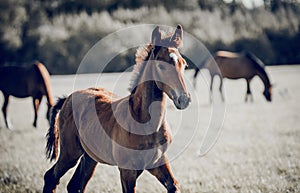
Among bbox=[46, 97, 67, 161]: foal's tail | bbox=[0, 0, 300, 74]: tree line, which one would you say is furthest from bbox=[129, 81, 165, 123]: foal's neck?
bbox=[0, 0, 300, 74]: tree line

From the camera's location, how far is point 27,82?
435 inches

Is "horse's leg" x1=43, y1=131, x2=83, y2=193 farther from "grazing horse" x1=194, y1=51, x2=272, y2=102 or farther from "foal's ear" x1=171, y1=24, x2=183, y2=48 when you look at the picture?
"grazing horse" x1=194, y1=51, x2=272, y2=102

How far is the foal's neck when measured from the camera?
3.77 meters

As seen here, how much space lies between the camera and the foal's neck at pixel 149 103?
377 centimetres

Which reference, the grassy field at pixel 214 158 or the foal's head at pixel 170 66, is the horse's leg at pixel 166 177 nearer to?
the foal's head at pixel 170 66

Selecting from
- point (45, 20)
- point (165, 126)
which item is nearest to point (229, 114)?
point (165, 126)

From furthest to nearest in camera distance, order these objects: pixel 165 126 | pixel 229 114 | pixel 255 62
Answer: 1. pixel 255 62
2. pixel 229 114
3. pixel 165 126

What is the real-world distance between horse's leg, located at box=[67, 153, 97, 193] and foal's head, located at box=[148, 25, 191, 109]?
5.19 feet

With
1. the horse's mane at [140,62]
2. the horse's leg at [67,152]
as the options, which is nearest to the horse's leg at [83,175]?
the horse's leg at [67,152]

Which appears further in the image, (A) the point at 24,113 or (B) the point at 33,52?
(B) the point at 33,52

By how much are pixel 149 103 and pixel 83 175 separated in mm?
1564

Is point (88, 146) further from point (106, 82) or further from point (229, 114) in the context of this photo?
point (106, 82)

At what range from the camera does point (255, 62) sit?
16266 millimetres

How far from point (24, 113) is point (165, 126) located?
36.9ft
